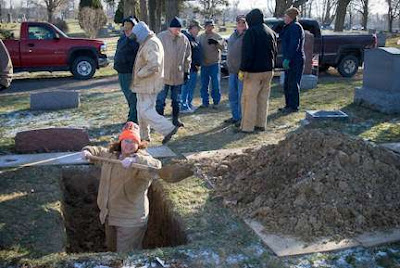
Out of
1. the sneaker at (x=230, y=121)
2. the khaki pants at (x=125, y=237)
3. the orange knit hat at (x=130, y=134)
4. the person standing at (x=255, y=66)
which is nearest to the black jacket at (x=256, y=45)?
the person standing at (x=255, y=66)

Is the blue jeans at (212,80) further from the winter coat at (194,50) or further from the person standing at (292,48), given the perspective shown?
the person standing at (292,48)

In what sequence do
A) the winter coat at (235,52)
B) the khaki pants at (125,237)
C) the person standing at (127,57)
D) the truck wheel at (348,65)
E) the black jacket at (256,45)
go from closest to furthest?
1. the khaki pants at (125,237)
2. the person standing at (127,57)
3. the black jacket at (256,45)
4. the winter coat at (235,52)
5. the truck wheel at (348,65)

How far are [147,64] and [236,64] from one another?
216 cm

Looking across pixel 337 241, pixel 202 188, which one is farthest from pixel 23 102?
pixel 337 241

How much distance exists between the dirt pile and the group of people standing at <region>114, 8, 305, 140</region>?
1854mm

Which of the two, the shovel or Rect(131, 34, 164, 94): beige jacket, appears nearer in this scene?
the shovel

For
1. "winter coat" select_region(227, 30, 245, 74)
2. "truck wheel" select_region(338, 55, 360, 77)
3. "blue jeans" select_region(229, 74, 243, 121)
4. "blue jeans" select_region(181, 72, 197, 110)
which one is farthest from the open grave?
"truck wheel" select_region(338, 55, 360, 77)

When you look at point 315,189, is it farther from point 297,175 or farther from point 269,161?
→ point 269,161

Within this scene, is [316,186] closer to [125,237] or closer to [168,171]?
[168,171]

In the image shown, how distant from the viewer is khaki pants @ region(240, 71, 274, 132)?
311 inches

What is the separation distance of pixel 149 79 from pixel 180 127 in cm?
171

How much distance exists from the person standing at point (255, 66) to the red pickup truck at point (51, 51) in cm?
901

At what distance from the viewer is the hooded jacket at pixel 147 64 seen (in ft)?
22.8

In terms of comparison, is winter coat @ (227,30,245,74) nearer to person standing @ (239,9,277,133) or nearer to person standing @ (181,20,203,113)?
person standing @ (239,9,277,133)
